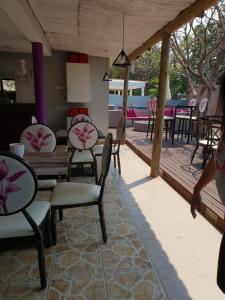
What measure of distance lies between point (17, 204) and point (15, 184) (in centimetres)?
12

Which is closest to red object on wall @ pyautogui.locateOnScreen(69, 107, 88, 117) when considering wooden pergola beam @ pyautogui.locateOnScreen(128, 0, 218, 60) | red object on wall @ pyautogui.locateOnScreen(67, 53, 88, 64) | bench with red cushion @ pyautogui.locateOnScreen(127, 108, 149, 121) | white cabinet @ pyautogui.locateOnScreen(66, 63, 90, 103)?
white cabinet @ pyautogui.locateOnScreen(66, 63, 90, 103)

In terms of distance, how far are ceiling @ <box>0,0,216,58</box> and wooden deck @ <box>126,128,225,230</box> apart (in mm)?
2172

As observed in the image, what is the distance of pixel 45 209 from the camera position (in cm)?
175

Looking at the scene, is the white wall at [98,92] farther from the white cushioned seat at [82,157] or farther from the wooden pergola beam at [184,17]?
the white cushioned seat at [82,157]

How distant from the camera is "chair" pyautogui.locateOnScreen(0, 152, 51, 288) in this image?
4.27 ft

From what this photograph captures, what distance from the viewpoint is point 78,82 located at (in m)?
6.16

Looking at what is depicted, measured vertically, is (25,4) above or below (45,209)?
above

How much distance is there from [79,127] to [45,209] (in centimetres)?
164

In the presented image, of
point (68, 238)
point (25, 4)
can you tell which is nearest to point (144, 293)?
point (68, 238)

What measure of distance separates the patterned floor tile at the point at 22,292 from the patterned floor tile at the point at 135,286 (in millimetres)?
453

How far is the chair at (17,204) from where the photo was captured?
1301mm

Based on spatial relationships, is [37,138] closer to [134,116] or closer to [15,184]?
[15,184]

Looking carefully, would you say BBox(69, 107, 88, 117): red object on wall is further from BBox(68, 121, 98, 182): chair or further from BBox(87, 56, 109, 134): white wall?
BBox(68, 121, 98, 182): chair

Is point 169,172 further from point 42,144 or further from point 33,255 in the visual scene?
point 33,255
